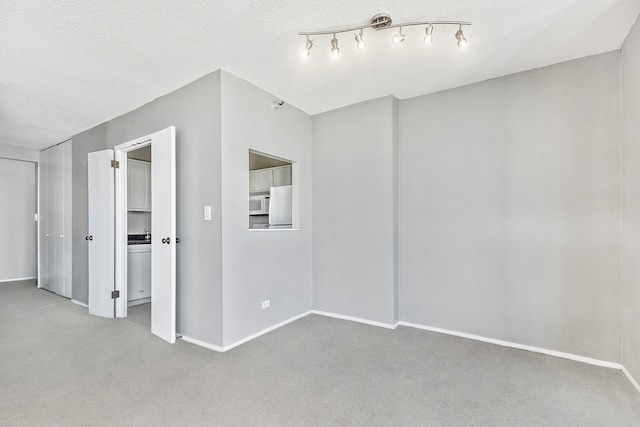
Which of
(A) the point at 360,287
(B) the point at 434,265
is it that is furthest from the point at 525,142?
(A) the point at 360,287

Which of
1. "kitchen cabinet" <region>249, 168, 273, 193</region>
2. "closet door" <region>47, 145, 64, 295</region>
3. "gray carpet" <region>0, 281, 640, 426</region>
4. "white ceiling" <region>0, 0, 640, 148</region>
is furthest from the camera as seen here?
"kitchen cabinet" <region>249, 168, 273, 193</region>

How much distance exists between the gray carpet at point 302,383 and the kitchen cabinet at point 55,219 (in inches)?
75.3

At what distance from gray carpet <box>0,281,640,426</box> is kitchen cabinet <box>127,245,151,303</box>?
41.0 inches

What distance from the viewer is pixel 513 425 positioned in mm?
1747

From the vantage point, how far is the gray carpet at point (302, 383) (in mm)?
1828

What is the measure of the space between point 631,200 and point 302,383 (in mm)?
2651

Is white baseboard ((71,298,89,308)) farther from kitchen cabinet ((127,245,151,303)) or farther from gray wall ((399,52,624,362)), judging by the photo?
gray wall ((399,52,624,362))

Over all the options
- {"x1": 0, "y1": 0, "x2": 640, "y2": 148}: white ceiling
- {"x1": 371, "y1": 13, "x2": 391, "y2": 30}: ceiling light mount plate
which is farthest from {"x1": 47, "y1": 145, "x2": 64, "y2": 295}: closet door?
{"x1": 371, "y1": 13, "x2": 391, "y2": 30}: ceiling light mount plate

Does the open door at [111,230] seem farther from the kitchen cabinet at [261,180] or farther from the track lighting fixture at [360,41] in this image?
the kitchen cabinet at [261,180]

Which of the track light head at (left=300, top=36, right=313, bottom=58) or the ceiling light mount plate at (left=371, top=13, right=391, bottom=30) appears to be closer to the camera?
the ceiling light mount plate at (left=371, top=13, right=391, bottom=30)

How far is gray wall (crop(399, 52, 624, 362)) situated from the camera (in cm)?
253

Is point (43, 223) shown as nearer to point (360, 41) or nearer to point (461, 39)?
point (360, 41)

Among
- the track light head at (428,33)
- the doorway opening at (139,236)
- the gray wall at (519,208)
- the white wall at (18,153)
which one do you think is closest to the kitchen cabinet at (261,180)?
the doorway opening at (139,236)

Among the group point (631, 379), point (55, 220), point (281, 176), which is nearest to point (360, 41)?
point (631, 379)
